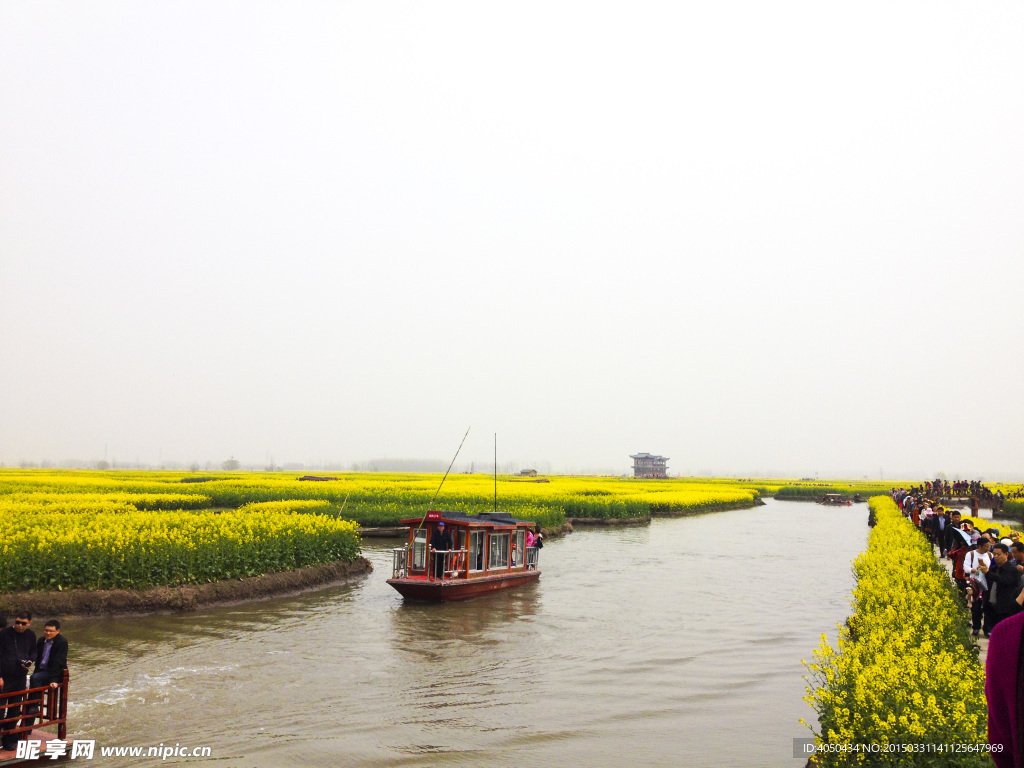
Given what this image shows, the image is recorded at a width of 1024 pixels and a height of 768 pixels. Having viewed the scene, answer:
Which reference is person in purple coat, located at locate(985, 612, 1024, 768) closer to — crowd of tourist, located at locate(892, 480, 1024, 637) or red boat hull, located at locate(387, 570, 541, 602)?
crowd of tourist, located at locate(892, 480, 1024, 637)

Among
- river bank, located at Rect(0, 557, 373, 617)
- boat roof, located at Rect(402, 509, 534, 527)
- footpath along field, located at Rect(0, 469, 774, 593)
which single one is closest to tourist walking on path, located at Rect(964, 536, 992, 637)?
boat roof, located at Rect(402, 509, 534, 527)

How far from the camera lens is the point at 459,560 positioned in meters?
22.2

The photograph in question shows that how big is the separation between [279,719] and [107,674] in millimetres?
4262

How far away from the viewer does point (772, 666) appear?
48.3 feet

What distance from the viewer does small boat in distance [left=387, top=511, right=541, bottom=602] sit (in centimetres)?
2103

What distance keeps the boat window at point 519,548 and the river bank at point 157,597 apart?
22.0ft

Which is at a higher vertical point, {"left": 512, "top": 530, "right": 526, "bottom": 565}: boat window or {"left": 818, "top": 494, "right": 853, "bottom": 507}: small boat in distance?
{"left": 512, "top": 530, "right": 526, "bottom": 565}: boat window

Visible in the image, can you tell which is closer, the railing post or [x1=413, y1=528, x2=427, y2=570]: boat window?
the railing post

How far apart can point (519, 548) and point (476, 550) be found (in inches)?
94.4

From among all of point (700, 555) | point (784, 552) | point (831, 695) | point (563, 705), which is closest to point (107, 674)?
point (563, 705)

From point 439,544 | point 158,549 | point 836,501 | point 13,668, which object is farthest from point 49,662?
point 836,501

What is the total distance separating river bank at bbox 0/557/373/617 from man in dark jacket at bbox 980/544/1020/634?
17610 millimetres

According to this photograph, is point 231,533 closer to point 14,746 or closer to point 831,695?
point 14,746

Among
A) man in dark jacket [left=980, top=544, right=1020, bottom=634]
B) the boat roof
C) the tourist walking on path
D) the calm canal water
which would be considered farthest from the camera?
the boat roof
